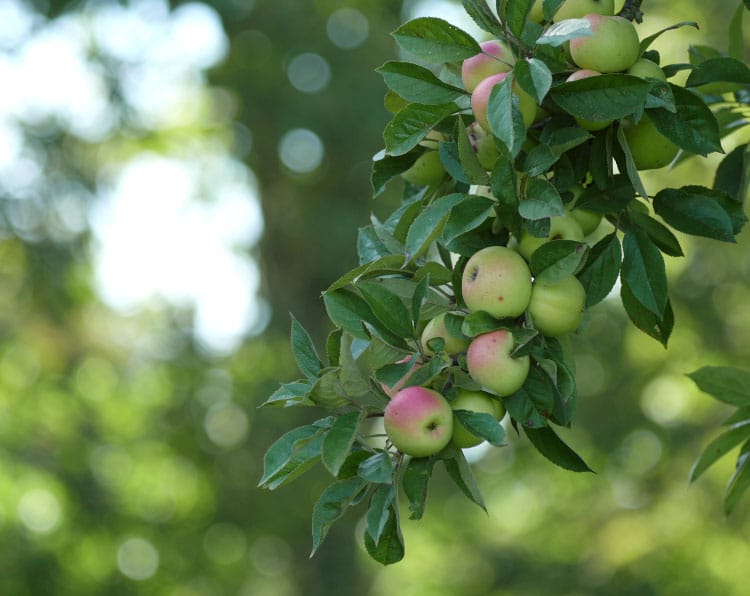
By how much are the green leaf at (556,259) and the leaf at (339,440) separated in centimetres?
19

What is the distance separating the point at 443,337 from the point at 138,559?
16.0ft

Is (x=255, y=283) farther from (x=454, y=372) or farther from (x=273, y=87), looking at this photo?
(x=454, y=372)

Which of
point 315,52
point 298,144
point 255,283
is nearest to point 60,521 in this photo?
point 255,283

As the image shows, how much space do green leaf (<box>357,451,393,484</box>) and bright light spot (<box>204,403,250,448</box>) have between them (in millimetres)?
4700

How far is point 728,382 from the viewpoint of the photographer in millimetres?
1210

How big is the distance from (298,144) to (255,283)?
1008 millimetres

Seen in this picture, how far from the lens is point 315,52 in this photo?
572 centimetres

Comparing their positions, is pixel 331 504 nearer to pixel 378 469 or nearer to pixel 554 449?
pixel 378 469

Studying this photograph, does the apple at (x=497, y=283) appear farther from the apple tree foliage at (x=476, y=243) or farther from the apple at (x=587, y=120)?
the apple at (x=587, y=120)

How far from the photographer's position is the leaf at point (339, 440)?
0.78 m

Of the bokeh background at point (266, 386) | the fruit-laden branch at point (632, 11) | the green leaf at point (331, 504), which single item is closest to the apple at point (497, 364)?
the green leaf at point (331, 504)

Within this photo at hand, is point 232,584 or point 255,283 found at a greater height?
point 255,283

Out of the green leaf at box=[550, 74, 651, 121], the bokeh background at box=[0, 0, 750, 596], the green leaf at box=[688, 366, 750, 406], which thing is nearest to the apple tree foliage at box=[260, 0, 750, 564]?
the green leaf at box=[550, 74, 651, 121]

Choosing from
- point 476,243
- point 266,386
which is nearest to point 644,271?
point 476,243
